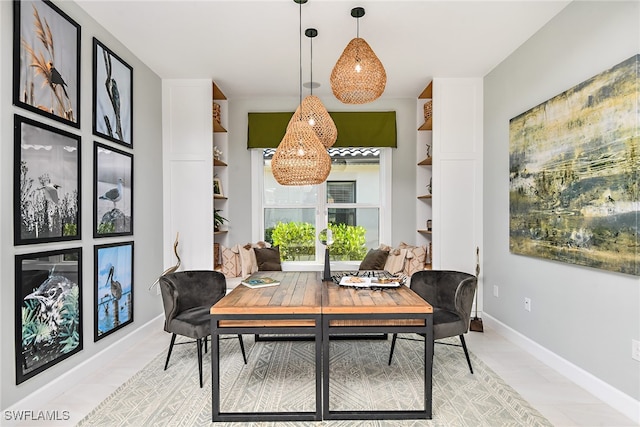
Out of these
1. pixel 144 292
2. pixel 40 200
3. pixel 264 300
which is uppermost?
pixel 40 200

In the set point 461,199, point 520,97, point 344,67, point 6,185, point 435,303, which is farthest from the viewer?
point 461,199

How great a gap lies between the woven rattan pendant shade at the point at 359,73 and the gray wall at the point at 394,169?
2.41m

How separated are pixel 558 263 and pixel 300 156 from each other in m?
2.09

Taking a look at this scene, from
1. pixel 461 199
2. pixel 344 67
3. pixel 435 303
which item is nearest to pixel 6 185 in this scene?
pixel 344 67

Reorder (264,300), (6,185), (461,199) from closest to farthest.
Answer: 1. (6,185)
2. (264,300)
3. (461,199)

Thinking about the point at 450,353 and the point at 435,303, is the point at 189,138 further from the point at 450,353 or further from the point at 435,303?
the point at 450,353

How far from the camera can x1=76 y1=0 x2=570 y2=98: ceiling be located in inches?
102

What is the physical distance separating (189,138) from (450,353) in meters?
3.35

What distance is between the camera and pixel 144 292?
353 centimetres

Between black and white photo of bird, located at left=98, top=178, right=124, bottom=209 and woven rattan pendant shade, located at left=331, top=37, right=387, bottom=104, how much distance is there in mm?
2018

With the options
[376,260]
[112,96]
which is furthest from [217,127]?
[376,260]

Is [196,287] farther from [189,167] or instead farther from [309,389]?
[189,167]

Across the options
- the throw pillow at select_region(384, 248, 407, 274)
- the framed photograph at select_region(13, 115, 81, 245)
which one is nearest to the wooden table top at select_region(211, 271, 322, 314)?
the framed photograph at select_region(13, 115, 81, 245)

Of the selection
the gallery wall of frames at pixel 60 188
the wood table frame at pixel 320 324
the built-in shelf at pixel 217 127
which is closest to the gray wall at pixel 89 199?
the gallery wall of frames at pixel 60 188
